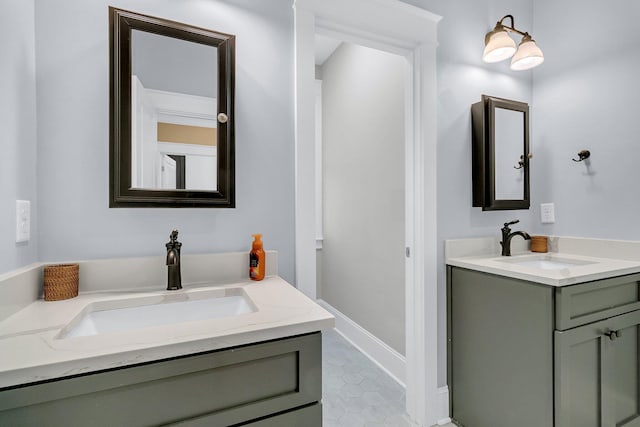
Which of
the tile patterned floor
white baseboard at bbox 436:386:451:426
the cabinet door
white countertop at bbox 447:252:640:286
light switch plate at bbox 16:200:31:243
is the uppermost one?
light switch plate at bbox 16:200:31:243

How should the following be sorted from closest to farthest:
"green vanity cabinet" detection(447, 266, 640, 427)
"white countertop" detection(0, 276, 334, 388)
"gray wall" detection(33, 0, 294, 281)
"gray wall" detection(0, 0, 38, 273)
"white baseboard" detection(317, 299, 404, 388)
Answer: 1. "white countertop" detection(0, 276, 334, 388)
2. "gray wall" detection(0, 0, 38, 273)
3. "gray wall" detection(33, 0, 294, 281)
4. "green vanity cabinet" detection(447, 266, 640, 427)
5. "white baseboard" detection(317, 299, 404, 388)

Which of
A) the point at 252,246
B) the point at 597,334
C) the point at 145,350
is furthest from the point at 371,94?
the point at 145,350

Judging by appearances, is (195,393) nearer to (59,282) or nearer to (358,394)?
(59,282)

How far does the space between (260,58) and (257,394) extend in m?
1.23

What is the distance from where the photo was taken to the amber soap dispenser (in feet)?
3.92

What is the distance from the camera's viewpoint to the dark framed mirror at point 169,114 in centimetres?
107

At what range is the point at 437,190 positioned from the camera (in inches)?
67.2

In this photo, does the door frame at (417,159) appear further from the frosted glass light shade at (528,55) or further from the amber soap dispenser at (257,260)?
the amber soap dispenser at (257,260)

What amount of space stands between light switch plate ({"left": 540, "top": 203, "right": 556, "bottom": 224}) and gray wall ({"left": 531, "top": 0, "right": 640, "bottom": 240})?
3cm

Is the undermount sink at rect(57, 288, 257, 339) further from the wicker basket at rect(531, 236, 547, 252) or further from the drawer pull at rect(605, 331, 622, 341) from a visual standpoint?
the wicker basket at rect(531, 236, 547, 252)

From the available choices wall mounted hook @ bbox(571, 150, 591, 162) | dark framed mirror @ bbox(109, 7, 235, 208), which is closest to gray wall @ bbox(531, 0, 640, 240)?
wall mounted hook @ bbox(571, 150, 591, 162)

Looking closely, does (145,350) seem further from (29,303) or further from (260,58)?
(260,58)

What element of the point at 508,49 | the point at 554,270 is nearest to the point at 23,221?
the point at 554,270

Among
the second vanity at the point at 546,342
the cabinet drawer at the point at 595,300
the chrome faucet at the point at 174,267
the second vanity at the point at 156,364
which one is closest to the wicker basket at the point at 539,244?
the second vanity at the point at 546,342
